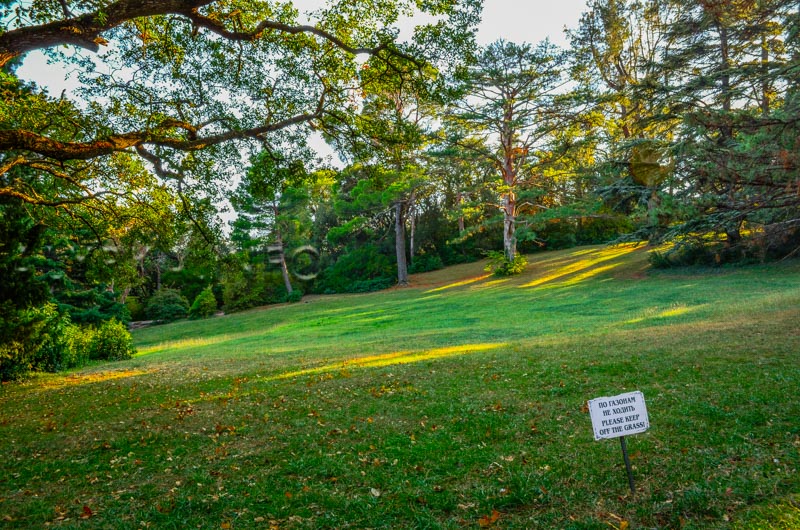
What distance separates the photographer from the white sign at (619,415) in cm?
368

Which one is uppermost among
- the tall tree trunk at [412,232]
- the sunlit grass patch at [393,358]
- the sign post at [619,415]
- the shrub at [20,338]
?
the tall tree trunk at [412,232]

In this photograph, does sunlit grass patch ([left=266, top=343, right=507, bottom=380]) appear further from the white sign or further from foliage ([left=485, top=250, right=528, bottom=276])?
foliage ([left=485, top=250, right=528, bottom=276])

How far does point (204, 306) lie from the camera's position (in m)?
39.2

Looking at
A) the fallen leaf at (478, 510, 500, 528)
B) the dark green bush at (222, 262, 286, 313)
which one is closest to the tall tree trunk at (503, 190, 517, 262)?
the dark green bush at (222, 262, 286, 313)

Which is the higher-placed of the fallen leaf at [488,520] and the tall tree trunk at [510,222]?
the tall tree trunk at [510,222]

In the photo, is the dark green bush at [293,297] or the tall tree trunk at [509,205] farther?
the dark green bush at [293,297]

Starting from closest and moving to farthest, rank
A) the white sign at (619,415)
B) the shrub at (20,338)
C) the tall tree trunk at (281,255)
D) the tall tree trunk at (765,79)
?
the white sign at (619,415) → the shrub at (20,338) → the tall tree trunk at (765,79) → the tall tree trunk at (281,255)

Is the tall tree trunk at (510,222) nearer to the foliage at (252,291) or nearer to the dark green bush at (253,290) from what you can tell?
the foliage at (252,291)

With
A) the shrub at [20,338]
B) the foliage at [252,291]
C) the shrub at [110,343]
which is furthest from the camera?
the foliage at [252,291]

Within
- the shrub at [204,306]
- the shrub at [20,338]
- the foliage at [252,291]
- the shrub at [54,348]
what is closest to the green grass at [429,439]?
the shrub at [20,338]

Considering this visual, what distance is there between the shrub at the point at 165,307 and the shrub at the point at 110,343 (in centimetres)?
2179

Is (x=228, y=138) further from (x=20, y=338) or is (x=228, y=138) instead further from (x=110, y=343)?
(x=110, y=343)

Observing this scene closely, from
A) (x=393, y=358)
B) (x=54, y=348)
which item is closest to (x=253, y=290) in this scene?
(x=54, y=348)

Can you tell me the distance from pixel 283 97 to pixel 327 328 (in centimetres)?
1428
